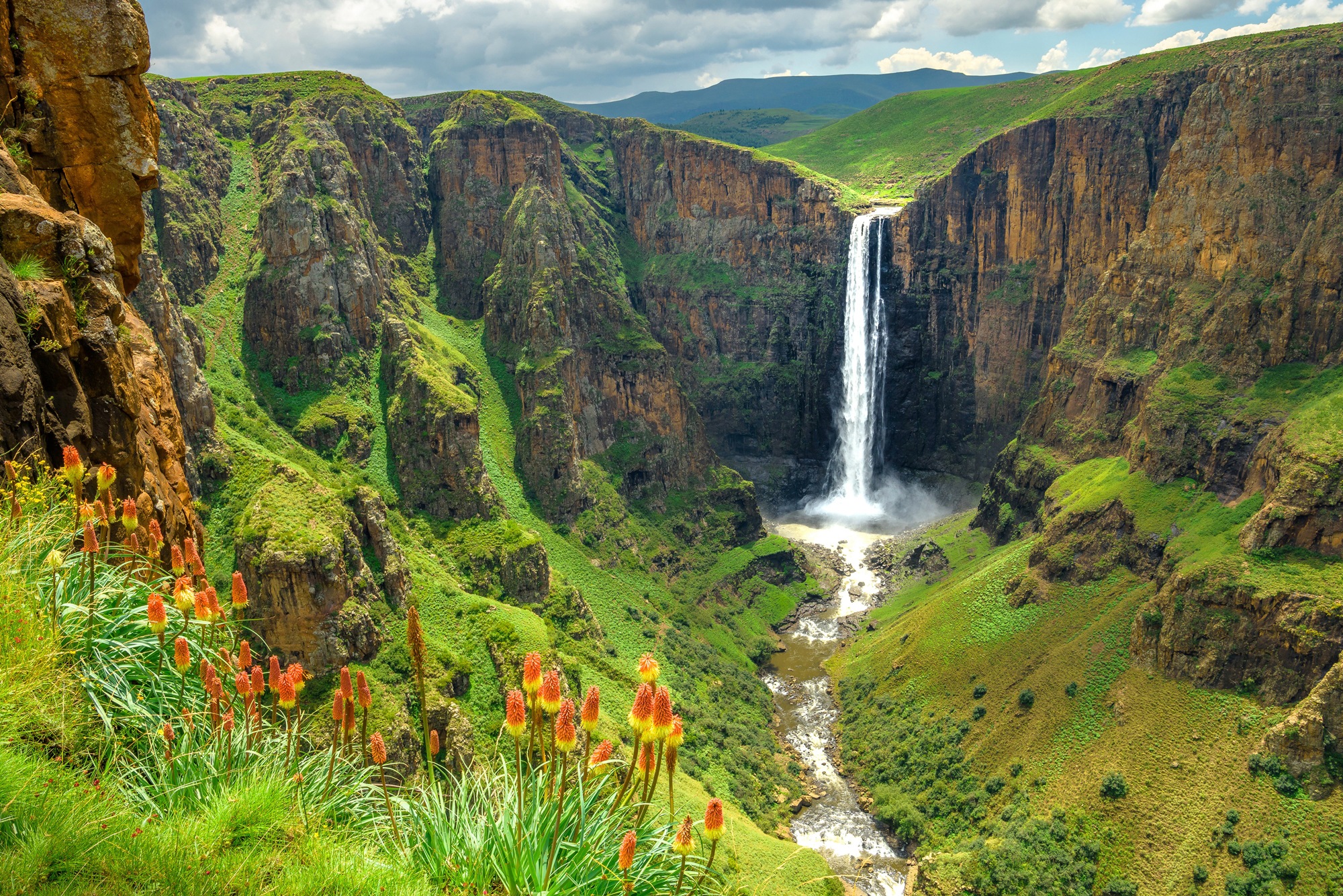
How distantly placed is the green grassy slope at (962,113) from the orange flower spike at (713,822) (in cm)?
9252

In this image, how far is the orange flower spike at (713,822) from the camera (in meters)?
8.70

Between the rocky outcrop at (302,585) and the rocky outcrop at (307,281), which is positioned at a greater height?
the rocky outcrop at (307,281)

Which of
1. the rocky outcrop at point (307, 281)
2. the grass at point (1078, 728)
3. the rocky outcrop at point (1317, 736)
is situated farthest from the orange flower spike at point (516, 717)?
the rocky outcrop at point (307, 281)

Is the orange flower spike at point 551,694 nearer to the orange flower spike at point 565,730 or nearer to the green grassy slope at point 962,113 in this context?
the orange flower spike at point 565,730

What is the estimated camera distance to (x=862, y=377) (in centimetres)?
12562

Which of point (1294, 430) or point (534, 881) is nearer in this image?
point (534, 881)

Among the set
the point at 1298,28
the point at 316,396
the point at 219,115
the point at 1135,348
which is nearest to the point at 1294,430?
the point at 1135,348

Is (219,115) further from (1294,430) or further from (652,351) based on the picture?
(1294,430)

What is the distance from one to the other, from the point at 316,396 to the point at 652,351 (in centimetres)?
4364

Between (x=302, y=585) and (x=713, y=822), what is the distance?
45.7 m

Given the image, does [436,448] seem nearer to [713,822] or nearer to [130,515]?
[130,515]

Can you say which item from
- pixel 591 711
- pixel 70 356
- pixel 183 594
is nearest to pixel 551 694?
pixel 591 711

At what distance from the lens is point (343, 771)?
39.3ft

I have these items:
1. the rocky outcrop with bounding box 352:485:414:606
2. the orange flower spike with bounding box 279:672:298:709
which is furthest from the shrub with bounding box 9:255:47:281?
the rocky outcrop with bounding box 352:485:414:606
